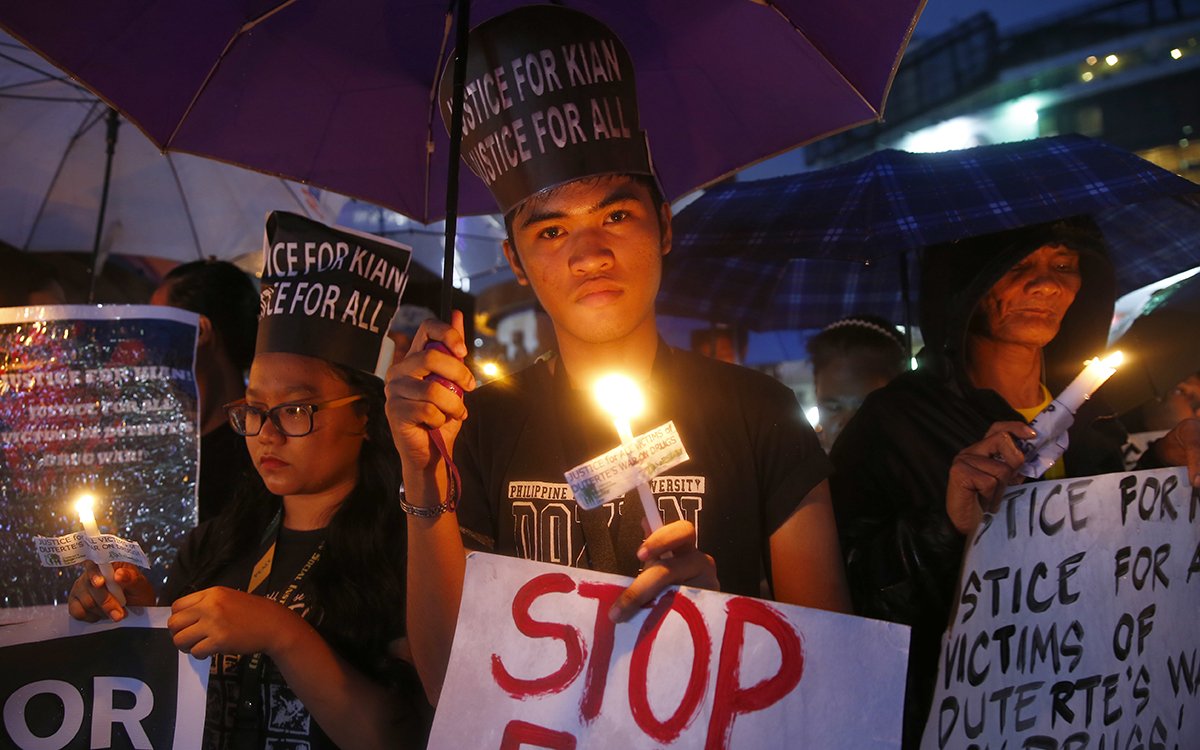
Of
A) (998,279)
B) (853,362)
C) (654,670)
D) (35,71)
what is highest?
(35,71)

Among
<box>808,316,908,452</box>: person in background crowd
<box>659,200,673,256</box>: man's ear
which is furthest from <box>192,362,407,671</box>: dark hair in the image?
<box>808,316,908,452</box>: person in background crowd

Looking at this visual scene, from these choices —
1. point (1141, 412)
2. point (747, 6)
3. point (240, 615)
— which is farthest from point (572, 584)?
point (1141, 412)

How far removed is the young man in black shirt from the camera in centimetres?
201

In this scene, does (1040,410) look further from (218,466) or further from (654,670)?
(218,466)

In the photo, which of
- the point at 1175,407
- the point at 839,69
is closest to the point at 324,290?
the point at 839,69

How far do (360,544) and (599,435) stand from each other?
850mm

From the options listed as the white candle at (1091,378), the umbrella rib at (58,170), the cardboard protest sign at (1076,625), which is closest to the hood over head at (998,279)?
the cardboard protest sign at (1076,625)

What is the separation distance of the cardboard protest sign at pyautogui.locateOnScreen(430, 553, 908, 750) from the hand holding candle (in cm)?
74

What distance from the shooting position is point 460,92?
1.97 meters

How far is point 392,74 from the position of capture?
259cm

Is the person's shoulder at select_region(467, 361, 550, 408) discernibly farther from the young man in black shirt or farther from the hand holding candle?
the hand holding candle

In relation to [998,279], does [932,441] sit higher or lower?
lower

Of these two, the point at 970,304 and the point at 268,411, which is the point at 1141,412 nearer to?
the point at 970,304

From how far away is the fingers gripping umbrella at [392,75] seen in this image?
231cm
